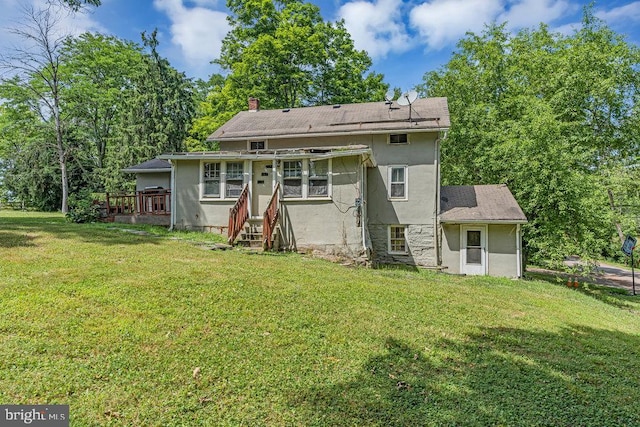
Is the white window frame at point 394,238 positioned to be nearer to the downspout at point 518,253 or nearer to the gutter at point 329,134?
the gutter at point 329,134

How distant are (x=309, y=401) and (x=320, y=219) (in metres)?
8.16

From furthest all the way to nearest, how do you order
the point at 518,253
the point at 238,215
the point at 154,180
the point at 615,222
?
the point at 154,180 → the point at 615,222 → the point at 518,253 → the point at 238,215

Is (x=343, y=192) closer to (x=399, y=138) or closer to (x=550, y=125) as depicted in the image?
(x=399, y=138)

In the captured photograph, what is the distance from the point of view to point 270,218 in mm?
10938

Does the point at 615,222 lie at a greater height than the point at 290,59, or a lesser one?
lesser

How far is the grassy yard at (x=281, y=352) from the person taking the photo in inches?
115

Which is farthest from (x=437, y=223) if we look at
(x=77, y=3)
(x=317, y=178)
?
(x=77, y=3)

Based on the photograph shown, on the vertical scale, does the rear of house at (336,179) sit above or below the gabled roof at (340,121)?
below

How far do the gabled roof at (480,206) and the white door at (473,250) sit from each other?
22.8 inches

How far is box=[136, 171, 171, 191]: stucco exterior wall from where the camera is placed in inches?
642

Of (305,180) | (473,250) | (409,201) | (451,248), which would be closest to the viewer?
(305,180)

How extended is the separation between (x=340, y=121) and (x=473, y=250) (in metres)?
7.35

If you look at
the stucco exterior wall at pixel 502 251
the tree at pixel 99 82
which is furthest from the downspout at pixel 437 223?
the tree at pixel 99 82

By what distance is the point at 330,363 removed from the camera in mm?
3770
